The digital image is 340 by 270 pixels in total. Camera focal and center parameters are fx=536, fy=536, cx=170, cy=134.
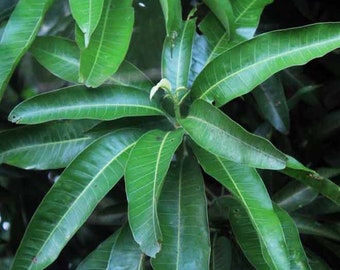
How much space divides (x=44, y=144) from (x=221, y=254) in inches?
12.9

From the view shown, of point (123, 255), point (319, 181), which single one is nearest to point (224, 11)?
point (319, 181)

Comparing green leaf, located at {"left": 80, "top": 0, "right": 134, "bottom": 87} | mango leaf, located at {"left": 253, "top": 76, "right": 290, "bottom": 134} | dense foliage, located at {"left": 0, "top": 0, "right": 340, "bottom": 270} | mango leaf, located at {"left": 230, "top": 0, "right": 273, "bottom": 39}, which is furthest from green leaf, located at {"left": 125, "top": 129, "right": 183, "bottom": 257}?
mango leaf, located at {"left": 253, "top": 76, "right": 290, "bottom": 134}

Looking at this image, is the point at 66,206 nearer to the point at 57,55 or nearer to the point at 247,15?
the point at 57,55

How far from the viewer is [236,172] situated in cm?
72

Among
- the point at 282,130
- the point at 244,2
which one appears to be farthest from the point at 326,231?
the point at 244,2

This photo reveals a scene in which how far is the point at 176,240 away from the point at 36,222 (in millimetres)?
185

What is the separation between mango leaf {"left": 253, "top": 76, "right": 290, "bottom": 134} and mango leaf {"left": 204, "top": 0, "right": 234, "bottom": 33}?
215 mm

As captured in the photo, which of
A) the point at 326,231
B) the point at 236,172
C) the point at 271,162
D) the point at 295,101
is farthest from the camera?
the point at 295,101

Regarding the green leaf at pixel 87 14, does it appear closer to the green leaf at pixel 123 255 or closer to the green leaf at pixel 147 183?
the green leaf at pixel 147 183

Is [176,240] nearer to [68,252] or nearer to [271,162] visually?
[271,162]

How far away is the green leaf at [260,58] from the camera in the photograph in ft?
2.28

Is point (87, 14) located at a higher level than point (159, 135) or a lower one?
higher

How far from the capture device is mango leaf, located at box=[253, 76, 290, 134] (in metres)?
0.97

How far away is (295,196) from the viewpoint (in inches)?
37.2
